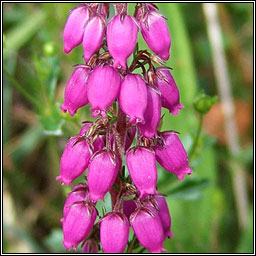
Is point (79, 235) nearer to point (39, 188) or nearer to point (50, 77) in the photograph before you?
point (50, 77)

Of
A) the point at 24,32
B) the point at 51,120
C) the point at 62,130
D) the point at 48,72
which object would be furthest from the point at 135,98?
the point at 24,32

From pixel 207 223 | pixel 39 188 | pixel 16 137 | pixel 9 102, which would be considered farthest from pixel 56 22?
pixel 207 223

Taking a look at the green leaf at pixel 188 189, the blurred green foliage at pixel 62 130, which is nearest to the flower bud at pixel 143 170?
the blurred green foliage at pixel 62 130

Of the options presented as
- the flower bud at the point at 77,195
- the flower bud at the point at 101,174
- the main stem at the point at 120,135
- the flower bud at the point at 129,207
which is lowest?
the flower bud at the point at 129,207

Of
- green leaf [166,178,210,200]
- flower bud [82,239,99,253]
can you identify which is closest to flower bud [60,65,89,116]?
flower bud [82,239,99,253]

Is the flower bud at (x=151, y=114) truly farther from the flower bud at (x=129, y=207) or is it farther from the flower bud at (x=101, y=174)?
the flower bud at (x=129, y=207)
